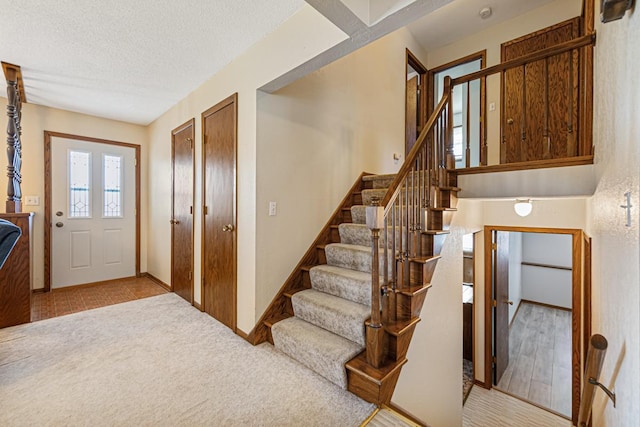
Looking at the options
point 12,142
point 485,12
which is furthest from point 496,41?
point 12,142

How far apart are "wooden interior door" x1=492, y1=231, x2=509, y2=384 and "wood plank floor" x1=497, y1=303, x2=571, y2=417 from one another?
0.85 feet

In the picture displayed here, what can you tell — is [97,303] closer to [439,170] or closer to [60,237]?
[60,237]

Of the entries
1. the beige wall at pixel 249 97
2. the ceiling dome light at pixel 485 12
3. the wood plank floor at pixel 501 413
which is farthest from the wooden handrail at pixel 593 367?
the ceiling dome light at pixel 485 12

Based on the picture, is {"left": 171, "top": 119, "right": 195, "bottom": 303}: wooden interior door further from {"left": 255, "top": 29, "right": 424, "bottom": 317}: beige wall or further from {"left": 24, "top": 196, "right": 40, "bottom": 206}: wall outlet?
{"left": 24, "top": 196, "right": 40, "bottom": 206}: wall outlet

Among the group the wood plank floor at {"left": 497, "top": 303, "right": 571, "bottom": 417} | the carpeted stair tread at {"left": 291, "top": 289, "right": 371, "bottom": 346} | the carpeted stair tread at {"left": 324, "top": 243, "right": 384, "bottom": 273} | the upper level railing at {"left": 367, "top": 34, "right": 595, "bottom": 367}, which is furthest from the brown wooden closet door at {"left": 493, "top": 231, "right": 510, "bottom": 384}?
the carpeted stair tread at {"left": 291, "top": 289, "right": 371, "bottom": 346}

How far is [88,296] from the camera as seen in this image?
3.59 meters

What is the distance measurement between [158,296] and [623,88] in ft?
14.3

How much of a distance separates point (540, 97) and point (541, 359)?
4068 mm

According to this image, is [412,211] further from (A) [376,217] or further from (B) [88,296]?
(B) [88,296]

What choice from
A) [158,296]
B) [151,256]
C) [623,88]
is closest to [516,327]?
[623,88]

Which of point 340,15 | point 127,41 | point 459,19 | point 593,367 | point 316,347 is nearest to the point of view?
point 593,367

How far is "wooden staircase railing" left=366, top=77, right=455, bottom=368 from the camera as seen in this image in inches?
70.5

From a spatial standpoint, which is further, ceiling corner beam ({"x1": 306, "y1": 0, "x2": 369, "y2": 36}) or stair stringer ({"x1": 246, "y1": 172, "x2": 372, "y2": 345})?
stair stringer ({"x1": 246, "y1": 172, "x2": 372, "y2": 345})

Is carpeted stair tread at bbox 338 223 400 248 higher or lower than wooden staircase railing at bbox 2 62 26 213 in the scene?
lower
